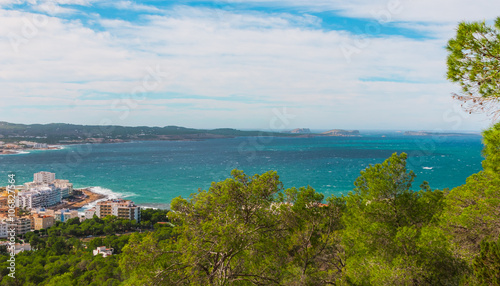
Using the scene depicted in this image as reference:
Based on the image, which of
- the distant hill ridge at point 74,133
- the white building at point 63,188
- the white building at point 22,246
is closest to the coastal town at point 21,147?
the distant hill ridge at point 74,133

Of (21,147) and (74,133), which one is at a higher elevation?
(74,133)

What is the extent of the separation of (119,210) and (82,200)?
613 inches

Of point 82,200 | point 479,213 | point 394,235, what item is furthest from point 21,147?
point 479,213

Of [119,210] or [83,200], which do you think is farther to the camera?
[83,200]

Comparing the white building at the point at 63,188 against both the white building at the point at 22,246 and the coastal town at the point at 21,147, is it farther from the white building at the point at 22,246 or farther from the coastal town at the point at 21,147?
the coastal town at the point at 21,147

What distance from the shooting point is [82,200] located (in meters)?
51.0

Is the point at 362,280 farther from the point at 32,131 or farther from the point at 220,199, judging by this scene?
the point at 32,131

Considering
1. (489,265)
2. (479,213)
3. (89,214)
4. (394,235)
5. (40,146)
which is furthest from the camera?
(40,146)

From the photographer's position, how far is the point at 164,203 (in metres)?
47.8

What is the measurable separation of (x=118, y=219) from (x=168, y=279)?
34591 mm

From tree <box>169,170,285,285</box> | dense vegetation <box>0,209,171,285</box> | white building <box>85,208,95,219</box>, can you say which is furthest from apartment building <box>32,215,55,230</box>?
tree <box>169,170,285,285</box>

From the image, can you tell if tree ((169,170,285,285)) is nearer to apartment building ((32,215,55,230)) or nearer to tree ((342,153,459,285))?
tree ((342,153,459,285))

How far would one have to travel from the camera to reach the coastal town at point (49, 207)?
1476 inches

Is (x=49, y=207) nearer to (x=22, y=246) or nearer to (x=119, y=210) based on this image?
(x=119, y=210)
